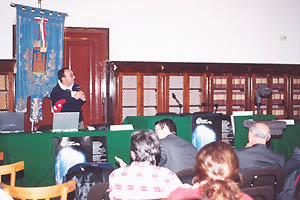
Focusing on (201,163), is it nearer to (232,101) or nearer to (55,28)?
(55,28)

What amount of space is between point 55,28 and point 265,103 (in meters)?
5.46

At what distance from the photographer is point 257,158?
313 cm

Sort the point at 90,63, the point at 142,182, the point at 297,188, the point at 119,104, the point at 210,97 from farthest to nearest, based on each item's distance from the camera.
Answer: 1. the point at 210,97
2. the point at 119,104
3. the point at 90,63
4. the point at 297,188
5. the point at 142,182

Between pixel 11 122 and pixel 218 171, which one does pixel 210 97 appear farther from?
pixel 218 171

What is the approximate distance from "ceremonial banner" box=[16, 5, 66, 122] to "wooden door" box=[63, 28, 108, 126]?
40 cm

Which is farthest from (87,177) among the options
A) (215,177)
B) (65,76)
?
(65,76)

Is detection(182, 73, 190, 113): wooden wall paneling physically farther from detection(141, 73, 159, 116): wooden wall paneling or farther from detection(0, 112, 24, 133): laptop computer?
detection(0, 112, 24, 133): laptop computer

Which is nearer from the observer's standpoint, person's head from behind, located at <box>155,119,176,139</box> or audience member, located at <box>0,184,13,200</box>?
audience member, located at <box>0,184,13,200</box>

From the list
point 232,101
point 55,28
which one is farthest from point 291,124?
point 55,28

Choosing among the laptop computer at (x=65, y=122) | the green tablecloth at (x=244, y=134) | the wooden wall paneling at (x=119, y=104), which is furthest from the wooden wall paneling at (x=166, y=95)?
the laptop computer at (x=65, y=122)

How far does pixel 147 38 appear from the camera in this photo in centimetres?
798

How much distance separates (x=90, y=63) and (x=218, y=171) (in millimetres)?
6119

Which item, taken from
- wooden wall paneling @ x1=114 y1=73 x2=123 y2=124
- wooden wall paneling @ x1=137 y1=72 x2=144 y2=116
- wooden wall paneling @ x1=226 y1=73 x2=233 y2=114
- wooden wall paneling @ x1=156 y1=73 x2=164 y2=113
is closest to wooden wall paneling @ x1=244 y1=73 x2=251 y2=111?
wooden wall paneling @ x1=226 y1=73 x2=233 y2=114

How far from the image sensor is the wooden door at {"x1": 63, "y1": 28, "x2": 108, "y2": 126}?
24.3 feet
